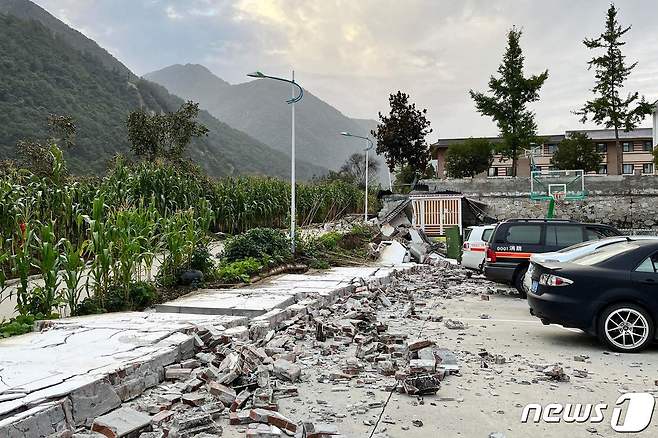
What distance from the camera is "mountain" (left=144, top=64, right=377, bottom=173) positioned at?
502 ft

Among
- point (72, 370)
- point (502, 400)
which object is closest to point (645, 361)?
point (502, 400)

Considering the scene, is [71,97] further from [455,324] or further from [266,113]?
[266,113]

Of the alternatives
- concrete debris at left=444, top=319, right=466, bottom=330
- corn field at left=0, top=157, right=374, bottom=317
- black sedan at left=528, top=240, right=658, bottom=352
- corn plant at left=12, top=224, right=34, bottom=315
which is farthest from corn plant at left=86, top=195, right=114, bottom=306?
black sedan at left=528, top=240, right=658, bottom=352

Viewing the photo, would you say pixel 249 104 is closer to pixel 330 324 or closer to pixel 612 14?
pixel 612 14

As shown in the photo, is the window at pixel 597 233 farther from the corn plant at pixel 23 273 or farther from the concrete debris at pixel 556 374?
the corn plant at pixel 23 273

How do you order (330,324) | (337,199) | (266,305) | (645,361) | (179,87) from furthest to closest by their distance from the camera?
(179,87) < (337,199) < (266,305) < (330,324) < (645,361)

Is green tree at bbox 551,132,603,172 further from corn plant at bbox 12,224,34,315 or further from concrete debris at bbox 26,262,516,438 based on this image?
corn plant at bbox 12,224,34,315

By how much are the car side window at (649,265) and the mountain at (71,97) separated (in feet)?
130

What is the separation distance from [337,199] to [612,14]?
31498mm

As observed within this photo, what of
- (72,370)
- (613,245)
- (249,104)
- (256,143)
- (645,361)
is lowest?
(645,361)

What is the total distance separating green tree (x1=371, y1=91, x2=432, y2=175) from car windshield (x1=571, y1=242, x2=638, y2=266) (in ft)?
127

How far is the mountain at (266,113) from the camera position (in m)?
153

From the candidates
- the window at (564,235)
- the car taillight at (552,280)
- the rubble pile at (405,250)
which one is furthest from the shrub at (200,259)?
the rubble pile at (405,250)

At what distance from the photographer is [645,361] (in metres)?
7.06
